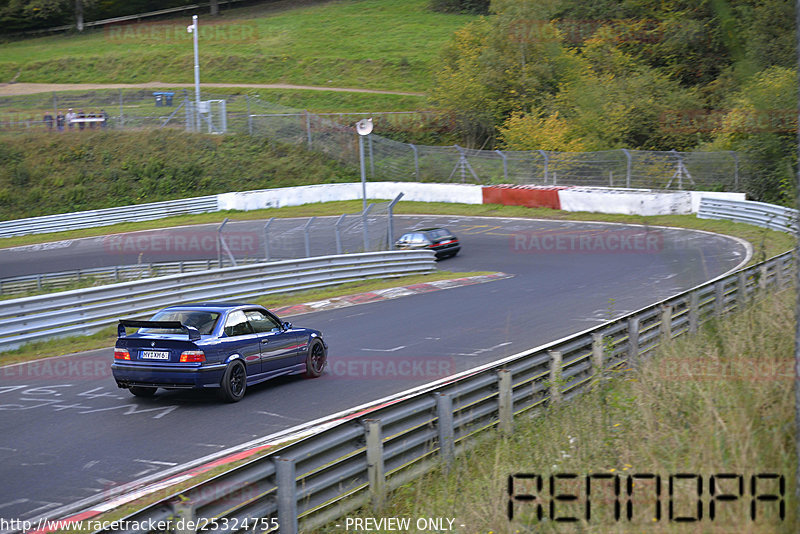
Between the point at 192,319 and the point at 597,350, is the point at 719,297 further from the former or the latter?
the point at 192,319

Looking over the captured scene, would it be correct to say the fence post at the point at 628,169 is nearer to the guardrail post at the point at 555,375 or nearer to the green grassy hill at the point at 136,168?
the green grassy hill at the point at 136,168

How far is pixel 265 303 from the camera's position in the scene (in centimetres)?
2055

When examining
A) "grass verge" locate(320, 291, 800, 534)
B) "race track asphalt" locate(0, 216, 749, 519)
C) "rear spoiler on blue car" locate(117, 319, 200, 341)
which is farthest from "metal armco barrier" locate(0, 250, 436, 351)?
"grass verge" locate(320, 291, 800, 534)

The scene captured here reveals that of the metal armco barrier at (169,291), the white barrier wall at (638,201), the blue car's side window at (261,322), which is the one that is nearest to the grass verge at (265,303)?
the metal armco barrier at (169,291)

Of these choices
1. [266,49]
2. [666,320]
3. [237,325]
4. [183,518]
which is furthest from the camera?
[266,49]

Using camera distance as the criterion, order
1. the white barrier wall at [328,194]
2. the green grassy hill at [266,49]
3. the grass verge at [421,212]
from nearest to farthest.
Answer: the grass verge at [421,212] < the white barrier wall at [328,194] < the green grassy hill at [266,49]

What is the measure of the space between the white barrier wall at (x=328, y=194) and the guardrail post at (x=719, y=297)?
29.1 m

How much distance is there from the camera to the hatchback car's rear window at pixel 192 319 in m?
11.1

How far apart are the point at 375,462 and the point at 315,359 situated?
21.3 ft

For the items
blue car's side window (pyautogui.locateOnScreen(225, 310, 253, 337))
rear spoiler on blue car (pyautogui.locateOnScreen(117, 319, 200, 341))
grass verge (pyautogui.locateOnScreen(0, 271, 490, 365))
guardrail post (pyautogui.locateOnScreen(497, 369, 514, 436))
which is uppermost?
rear spoiler on blue car (pyautogui.locateOnScreen(117, 319, 200, 341))

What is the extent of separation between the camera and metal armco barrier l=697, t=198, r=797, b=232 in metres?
29.6

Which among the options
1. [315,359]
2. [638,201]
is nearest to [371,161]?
[638,201]

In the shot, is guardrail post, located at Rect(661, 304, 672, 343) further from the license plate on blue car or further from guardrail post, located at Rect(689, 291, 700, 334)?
the license plate on blue car

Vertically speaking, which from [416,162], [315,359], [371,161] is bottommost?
[315,359]
